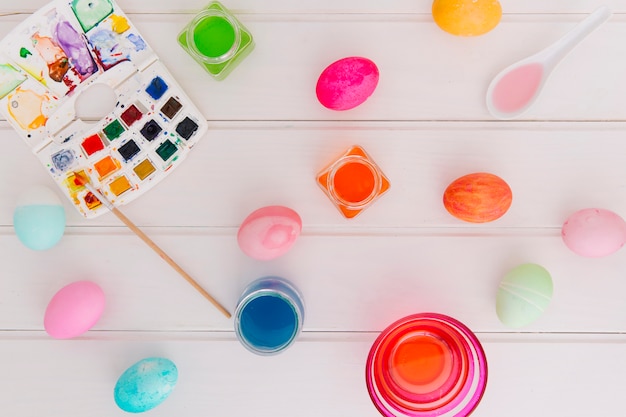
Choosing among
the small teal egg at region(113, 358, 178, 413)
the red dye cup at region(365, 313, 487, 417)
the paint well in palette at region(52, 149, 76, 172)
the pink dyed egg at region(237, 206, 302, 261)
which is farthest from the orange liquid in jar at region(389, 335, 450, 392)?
the paint well in palette at region(52, 149, 76, 172)

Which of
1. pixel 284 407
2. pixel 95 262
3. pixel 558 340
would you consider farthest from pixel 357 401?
pixel 95 262

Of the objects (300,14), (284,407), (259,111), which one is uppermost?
(300,14)

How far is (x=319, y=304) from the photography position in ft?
2.86

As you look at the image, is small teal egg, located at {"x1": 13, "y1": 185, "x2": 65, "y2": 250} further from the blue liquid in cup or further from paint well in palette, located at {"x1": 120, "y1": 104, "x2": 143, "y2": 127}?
the blue liquid in cup

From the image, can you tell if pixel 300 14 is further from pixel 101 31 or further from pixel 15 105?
pixel 15 105

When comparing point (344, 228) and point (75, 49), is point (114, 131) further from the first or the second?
point (344, 228)

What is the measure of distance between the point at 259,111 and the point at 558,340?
1.89 feet

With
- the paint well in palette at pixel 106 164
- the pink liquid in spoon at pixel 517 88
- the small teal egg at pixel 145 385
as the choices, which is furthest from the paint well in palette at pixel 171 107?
the pink liquid in spoon at pixel 517 88

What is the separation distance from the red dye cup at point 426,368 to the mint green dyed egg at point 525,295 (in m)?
0.08

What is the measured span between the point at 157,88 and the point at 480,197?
0.50 metres

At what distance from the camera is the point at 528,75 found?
833 millimetres

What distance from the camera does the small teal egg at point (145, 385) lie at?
822mm

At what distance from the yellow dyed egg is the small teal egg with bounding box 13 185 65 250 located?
626 mm

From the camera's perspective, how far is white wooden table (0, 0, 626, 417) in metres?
0.85
